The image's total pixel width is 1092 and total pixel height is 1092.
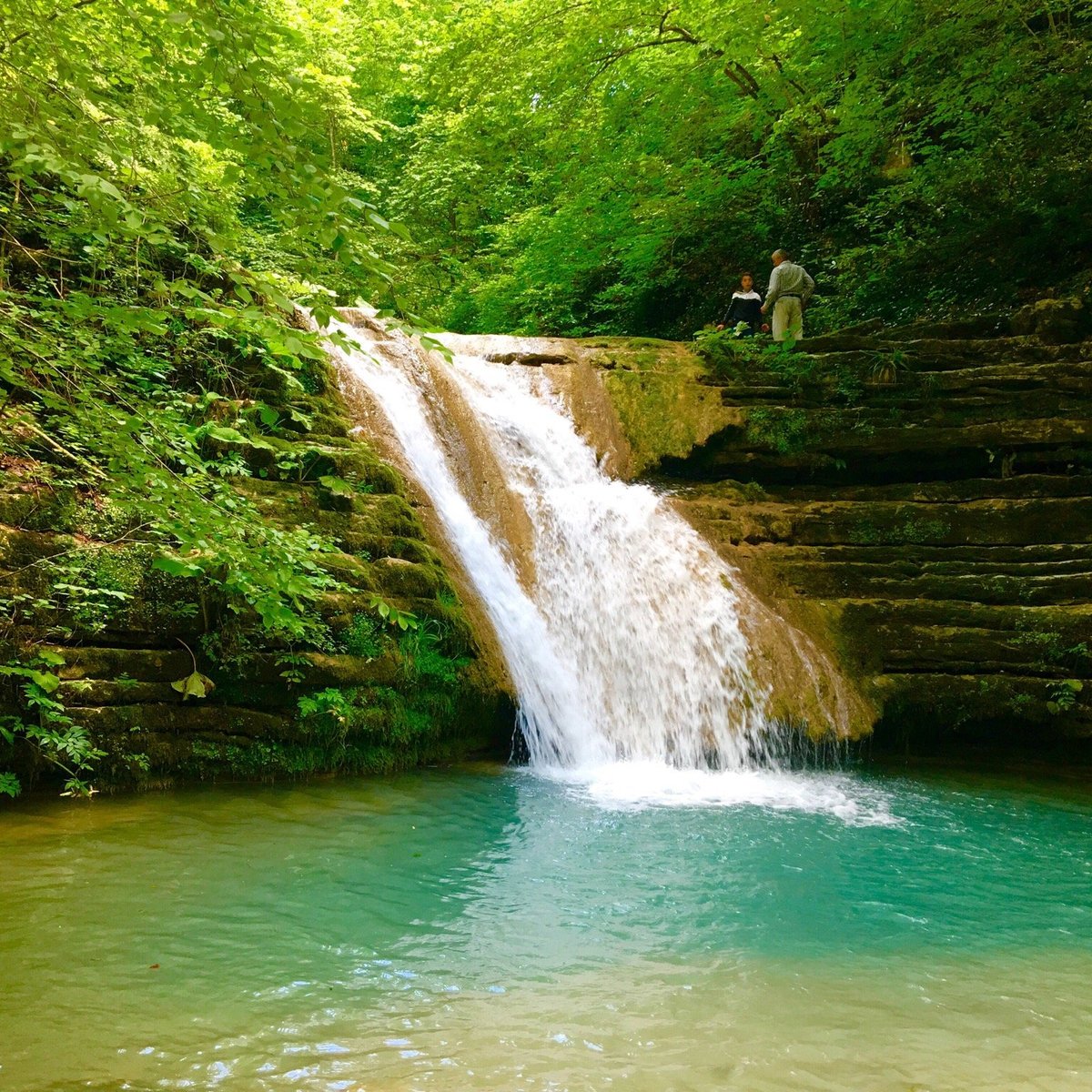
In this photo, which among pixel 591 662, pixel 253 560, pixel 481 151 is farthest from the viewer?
pixel 481 151

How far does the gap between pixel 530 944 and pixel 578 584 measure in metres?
5.02

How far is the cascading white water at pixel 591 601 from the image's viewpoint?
775 centimetres

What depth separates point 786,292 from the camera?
12391mm

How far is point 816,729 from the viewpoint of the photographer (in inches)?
322

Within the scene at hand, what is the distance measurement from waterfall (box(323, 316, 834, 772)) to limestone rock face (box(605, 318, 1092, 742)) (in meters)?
0.91

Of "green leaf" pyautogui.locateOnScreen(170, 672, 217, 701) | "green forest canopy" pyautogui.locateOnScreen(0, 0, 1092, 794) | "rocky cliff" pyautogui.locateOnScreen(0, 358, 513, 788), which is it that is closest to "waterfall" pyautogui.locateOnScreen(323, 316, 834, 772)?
"rocky cliff" pyautogui.locateOnScreen(0, 358, 513, 788)

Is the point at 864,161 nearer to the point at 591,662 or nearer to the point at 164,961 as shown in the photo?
the point at 591,662

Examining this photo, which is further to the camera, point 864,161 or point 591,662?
point 864,161

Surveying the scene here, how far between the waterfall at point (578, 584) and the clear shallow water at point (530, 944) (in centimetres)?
137

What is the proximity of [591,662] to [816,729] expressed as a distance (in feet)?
7.24

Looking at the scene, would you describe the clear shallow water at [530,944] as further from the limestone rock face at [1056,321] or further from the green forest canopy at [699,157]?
the limestone rock face at [1056,321]

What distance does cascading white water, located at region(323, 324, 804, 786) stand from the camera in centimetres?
775

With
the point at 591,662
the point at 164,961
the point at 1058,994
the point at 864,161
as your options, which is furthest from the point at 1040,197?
the point at 164,961

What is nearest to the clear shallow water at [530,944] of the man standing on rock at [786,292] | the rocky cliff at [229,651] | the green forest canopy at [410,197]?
the rocky cliff at [229,651]
